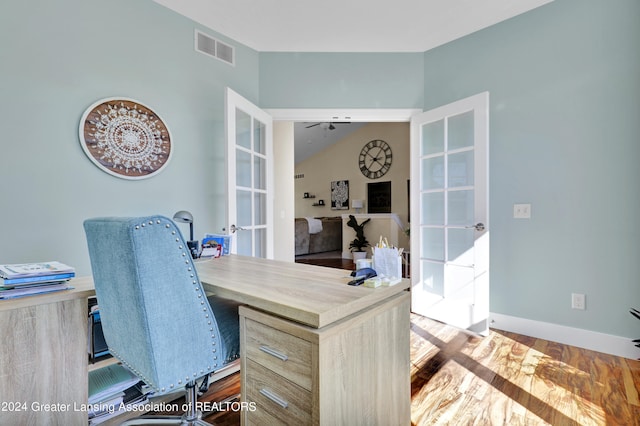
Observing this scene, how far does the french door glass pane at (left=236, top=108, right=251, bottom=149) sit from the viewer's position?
2.63 meters

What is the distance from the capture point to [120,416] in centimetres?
157

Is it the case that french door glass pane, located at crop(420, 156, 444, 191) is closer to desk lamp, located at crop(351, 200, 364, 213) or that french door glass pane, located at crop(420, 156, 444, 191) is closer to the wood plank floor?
the wood plank floor

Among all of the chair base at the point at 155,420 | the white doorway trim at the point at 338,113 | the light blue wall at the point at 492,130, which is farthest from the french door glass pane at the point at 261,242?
the chair base at the point at 155,420

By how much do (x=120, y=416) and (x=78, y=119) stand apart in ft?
5.80

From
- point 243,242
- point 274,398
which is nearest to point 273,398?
point 274,398

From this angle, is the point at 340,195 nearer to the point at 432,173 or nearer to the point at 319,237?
the point at 319,237

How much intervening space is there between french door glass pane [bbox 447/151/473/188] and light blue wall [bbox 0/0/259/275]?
2.17 metres

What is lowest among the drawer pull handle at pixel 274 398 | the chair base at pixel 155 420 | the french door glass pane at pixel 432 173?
the chair base at pixel 155 420

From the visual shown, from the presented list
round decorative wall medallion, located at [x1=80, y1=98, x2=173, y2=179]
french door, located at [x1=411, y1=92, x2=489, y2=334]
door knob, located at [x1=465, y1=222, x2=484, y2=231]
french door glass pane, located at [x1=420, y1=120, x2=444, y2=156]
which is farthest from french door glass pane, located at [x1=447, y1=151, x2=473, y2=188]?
round decorative wall medallion, located at [x1=80, y1=98, x2=173, y2=179]

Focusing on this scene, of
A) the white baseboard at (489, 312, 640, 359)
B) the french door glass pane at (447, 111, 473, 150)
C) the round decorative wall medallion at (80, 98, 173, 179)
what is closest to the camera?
Answer: the round decorative wall medallion at (80, 98, 173, 179)

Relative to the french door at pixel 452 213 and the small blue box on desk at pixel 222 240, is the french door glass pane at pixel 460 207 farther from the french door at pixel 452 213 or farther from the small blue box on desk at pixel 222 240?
the small blue box on desk at pixel 222 240

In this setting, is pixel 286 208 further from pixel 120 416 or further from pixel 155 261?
pixel 155 261

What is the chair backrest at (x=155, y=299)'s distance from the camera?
Result: 930 millimetres

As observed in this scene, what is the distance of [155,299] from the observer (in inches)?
37.3
